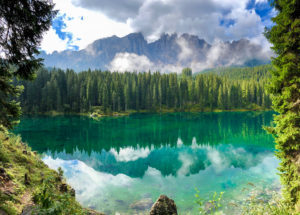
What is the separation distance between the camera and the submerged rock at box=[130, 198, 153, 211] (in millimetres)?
11703

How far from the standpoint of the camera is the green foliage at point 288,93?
796 cm

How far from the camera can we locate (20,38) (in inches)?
241

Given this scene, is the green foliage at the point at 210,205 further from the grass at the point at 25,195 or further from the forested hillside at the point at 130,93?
the forested hillside at the point at 130,93

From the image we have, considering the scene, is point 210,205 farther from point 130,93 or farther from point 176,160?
point 130,93

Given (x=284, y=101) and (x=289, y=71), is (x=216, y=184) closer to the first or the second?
(x=284, y=101)

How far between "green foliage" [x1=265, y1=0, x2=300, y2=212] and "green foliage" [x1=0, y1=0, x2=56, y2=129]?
10.4 metres

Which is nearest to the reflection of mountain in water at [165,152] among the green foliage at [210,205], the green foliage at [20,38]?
the green foliage at [210,205]

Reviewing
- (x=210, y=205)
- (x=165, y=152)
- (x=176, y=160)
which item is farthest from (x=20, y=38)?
(x=165, y=152)

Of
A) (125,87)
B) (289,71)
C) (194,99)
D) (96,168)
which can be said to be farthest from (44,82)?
(289,71)

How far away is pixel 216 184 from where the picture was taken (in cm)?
1588

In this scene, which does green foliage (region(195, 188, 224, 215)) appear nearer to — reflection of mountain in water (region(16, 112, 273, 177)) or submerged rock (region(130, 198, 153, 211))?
submerged rock (region(130, 198, 153, 211))

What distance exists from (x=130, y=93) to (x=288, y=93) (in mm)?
98092

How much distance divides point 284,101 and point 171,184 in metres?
11.5

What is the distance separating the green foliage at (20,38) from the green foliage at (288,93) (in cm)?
1045
